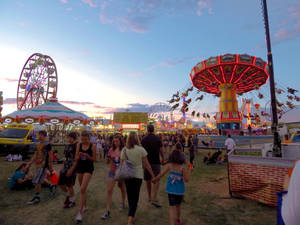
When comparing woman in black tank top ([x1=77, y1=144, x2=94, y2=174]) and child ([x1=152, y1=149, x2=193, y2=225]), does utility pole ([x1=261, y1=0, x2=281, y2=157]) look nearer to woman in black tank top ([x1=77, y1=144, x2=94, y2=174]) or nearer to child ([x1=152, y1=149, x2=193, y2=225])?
child ([x1=152, y1=149, x2=193, y2=225])

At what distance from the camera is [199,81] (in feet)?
107

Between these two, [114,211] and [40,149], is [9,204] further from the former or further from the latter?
[114,211]

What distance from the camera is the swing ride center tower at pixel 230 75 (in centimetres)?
2558

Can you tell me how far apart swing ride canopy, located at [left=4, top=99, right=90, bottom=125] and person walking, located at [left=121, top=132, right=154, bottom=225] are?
46.4 feet

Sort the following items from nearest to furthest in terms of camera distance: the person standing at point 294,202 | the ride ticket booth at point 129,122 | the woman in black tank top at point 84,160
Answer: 1. the person standing at point 294,202
2. the woman in black tank top at point 84,160
3. the ride ticket booth at point 129,122

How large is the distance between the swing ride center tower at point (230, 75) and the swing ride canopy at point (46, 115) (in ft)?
65.1

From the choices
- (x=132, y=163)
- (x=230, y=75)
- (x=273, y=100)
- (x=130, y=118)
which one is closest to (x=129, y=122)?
(x=130, y=118)

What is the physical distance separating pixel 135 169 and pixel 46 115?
48.8 feet

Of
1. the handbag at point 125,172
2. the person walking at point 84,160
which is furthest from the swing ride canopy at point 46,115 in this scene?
the handbag at point 125,172

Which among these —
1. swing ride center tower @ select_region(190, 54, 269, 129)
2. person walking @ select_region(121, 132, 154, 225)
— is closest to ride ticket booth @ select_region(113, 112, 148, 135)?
swing ride center tower @ select_region(190, 54, 269, 129)

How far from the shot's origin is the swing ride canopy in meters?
15.4

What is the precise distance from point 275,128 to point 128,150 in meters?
5.80

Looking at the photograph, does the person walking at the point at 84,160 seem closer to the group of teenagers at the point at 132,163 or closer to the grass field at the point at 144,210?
the group of teenagers at the point at 132,163

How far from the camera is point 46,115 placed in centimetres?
1557
